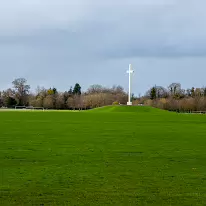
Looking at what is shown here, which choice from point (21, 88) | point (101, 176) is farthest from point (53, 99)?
point (101, 176)

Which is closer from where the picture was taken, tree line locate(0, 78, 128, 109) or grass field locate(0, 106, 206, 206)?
grass field locate(0, 106, 206, 206)

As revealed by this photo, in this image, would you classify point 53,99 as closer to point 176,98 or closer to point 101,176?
point 176,98

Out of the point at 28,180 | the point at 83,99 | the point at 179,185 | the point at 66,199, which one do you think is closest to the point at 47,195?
the point at 66,199

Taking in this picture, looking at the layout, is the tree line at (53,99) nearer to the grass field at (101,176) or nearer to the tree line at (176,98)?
the tree line at (176,98)

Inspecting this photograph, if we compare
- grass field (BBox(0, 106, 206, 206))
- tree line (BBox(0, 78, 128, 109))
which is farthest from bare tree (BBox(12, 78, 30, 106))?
grass field (BBox(0, 106, 206, 206))

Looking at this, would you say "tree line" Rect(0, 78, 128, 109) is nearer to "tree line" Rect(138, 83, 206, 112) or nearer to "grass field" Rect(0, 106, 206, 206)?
"tree line" Rect(138, 83, 206, 112)

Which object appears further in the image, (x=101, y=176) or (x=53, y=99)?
(x=53, y=99)

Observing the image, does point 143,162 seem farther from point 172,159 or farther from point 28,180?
point 28,180

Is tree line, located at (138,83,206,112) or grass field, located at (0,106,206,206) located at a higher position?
tree line, located at (138,83,206,112)

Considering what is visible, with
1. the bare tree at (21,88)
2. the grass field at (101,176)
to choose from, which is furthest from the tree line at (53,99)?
the grass field at (101,176)

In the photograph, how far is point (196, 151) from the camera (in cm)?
1599

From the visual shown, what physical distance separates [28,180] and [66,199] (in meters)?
2.05

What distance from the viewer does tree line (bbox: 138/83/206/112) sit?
11388cm

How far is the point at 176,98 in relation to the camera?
130 metres
